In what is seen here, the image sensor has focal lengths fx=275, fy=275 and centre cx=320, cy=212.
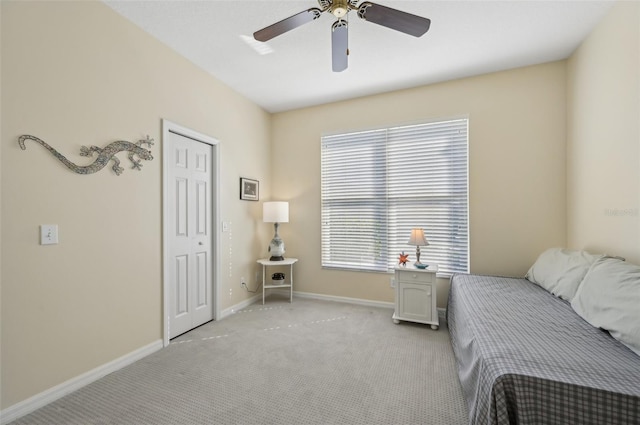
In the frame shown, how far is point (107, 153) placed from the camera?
214 cm

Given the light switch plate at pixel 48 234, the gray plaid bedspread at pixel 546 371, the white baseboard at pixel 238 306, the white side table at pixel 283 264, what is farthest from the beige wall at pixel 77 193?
the gray plaid bedspread at pixel 546 371

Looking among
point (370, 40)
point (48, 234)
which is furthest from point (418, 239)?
point (48, 234)

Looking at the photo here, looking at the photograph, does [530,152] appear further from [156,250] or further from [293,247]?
[156,250]

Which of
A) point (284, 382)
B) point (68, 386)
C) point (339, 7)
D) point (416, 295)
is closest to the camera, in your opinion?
point (339, 7)

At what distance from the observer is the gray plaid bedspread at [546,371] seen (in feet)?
3.48

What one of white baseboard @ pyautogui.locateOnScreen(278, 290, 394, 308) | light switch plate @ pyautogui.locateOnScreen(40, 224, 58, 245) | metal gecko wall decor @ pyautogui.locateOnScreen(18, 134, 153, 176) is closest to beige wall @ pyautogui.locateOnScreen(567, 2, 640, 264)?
white baseboard @ pyautogui.locateOnScreen(278, 290, 394, 308)

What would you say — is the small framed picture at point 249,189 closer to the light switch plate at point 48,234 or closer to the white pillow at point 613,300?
the light switch plate at point 48,234

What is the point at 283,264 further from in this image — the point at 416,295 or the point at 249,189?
the point at 416,295

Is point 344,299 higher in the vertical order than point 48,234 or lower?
lower

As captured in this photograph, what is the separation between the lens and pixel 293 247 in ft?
13.5

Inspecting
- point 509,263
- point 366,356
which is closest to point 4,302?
point 366,356

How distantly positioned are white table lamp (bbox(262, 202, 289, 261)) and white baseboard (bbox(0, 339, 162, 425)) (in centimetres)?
170

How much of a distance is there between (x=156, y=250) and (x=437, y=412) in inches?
99.4

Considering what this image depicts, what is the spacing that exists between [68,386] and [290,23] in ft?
9.41
